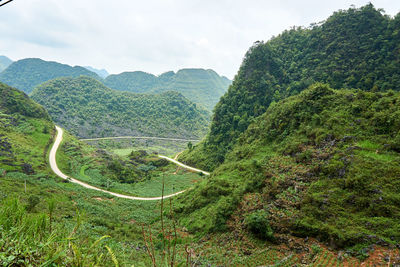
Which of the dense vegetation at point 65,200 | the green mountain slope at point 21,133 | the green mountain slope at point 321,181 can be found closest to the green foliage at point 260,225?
the green mountain slope at point 321,181

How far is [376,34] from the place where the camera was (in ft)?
128

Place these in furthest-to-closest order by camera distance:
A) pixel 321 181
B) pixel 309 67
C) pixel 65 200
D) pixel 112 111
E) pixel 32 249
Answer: pixel 112 111, pixel 309 67, pixel 65 200, pixel 321 181, pixel 32 249

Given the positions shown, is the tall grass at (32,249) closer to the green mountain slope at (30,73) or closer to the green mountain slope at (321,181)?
the green mountain slope at (321,181)

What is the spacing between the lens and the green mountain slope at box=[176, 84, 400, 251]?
11.6 metres

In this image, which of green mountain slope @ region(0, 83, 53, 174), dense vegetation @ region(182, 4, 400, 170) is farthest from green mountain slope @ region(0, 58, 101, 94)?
dense vegetation @ region(182, 4, 400, 170)

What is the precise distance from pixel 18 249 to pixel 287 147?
73.7 feet

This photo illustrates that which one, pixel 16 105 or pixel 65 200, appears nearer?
pixel 65 200

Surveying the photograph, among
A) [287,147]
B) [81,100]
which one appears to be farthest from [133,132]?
[287,147]

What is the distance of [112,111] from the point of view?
98.2m

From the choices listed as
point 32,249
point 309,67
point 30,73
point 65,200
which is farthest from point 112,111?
point 30,73

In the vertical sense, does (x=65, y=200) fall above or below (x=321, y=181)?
below

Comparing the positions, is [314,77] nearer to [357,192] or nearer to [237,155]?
[237,155]

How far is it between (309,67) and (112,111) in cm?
8469

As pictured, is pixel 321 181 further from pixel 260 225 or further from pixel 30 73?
pixel 30 73
